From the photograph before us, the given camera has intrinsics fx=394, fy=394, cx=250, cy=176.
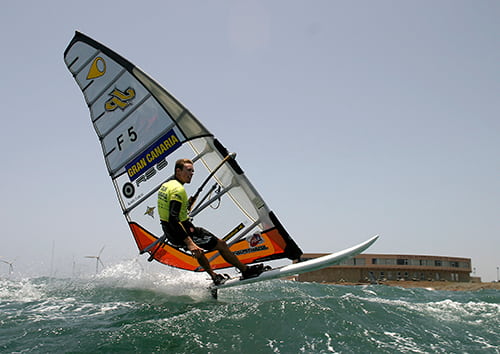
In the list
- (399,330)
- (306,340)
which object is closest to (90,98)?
(306,340)

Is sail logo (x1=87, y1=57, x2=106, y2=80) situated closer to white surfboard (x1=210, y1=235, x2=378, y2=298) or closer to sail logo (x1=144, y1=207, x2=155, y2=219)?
sail logo (x1=144, y1=207, x2=155, y2=219)

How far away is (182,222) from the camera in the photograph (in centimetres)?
477

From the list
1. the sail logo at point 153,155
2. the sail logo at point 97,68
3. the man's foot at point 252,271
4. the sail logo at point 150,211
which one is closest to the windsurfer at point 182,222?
the man's foot at point 252,271

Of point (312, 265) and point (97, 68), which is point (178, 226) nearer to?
point (312, 265)

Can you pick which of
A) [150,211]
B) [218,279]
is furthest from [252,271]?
[150,211]

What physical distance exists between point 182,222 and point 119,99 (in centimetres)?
261

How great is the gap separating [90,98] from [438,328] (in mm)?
6040

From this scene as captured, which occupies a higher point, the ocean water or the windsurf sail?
the windsurf sail

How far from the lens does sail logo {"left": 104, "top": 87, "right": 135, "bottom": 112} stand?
6.08 metres

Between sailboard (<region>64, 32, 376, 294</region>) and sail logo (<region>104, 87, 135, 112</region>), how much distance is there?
0.6 inches

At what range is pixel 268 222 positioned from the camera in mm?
5574

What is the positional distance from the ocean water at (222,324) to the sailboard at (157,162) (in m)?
0.87

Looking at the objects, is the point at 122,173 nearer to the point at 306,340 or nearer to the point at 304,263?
Result: the point at 304,263

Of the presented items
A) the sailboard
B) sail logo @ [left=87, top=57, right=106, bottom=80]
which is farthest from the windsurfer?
sail logo @ [left=87, top=57, right=106, bottom=80]
